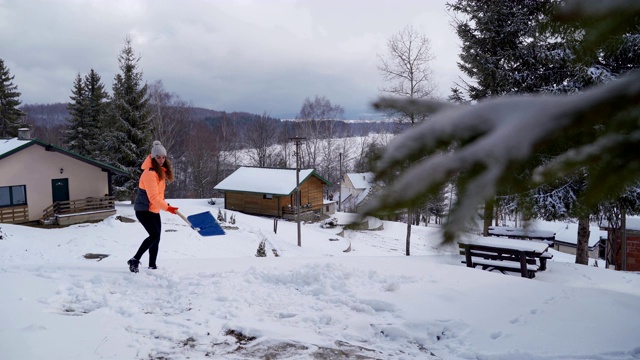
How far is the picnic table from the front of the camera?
797cm

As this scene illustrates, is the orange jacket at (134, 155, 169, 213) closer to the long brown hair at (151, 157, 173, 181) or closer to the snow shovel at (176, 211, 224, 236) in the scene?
the long brown hair at (151, 157, 173, 181)

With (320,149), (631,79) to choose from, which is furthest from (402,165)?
(320,149)

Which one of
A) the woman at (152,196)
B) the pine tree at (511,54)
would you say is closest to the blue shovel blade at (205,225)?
the woman at (152,196)

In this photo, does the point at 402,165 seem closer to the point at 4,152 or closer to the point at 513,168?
the point at 513,168

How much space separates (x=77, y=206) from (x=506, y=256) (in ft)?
66.3

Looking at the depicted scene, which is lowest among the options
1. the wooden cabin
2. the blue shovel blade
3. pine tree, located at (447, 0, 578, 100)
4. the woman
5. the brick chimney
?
the wooden cabin

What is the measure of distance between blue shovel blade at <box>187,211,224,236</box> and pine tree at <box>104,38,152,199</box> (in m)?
21.4

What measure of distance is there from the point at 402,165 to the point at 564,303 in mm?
5312

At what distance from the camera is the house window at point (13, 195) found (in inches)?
720

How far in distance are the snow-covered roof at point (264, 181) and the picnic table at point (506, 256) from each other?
2250 cm

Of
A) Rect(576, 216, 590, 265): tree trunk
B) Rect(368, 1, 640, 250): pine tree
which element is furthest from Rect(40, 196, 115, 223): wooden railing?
Rect(368, 1, 640, 250): pine tree

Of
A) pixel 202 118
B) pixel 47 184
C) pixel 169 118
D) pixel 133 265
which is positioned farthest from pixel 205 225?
pixel 202 118

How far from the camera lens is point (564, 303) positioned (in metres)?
5.22

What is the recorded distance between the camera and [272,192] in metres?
30.9
